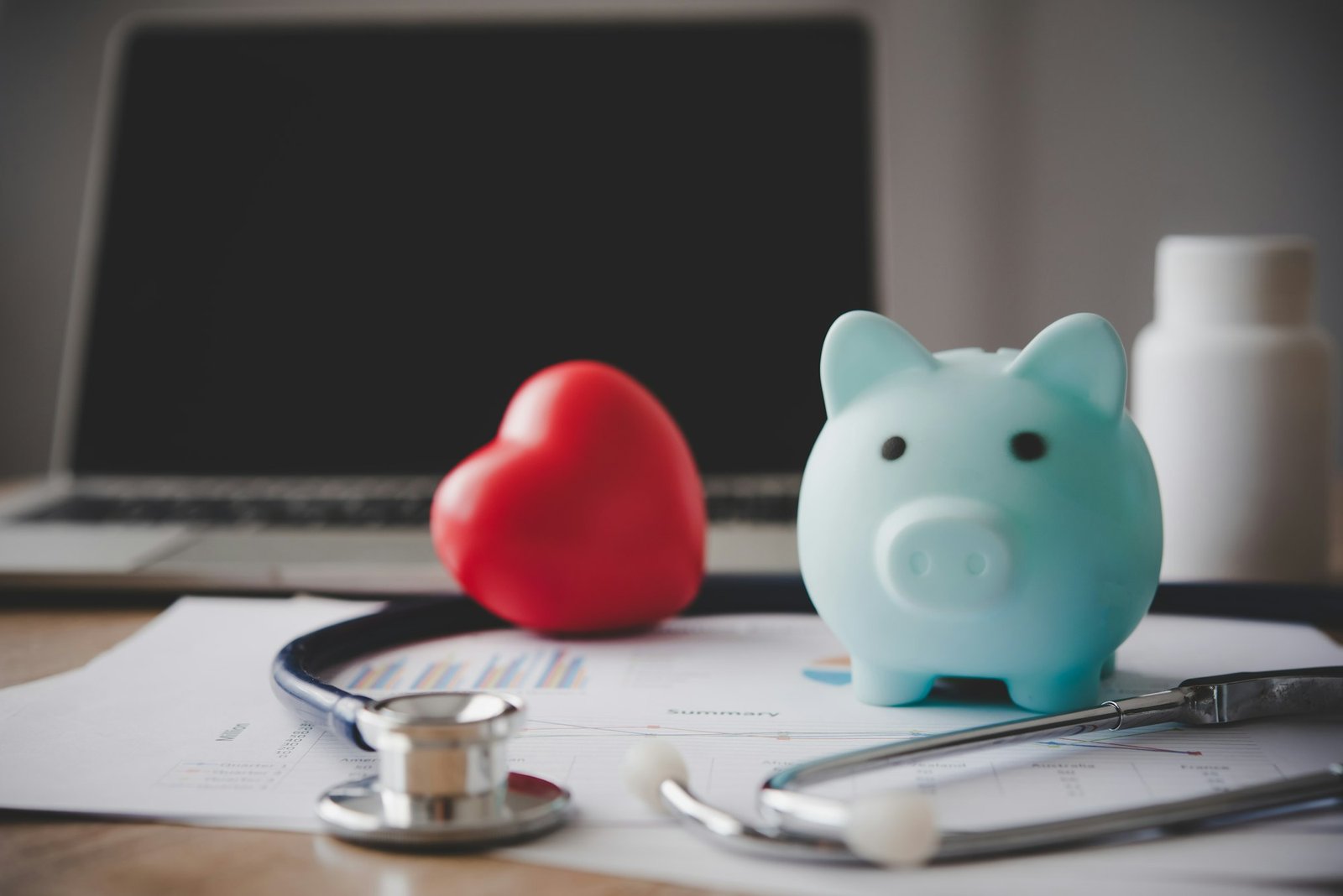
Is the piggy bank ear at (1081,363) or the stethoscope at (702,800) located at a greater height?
the piggy bank ear at (1081,363)

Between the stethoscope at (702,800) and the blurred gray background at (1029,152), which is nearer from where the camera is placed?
the stethoscope at (702,800)

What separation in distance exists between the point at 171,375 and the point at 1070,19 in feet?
3.49

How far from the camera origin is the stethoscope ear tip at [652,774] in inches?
13.2

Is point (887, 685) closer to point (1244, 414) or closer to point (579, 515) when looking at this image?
point (579, 515)

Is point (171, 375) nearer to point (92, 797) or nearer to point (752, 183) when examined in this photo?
point (752, 183)

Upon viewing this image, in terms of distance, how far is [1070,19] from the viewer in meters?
1.41

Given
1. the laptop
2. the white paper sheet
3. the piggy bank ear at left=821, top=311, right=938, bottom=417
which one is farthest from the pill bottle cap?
the laptop

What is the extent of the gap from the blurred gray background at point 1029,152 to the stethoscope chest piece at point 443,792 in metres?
1.10

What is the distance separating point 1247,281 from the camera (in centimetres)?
64

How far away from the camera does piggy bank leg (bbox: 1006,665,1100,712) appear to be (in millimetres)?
428

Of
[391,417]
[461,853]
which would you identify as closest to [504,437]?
[461,853]

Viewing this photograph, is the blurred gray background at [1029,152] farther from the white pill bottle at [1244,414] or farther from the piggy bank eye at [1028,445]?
the piggy bank eye at [1028,445]

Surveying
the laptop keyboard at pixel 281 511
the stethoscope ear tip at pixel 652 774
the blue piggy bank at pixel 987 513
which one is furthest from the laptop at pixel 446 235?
the stethoscope ear tip at pixel 652 774

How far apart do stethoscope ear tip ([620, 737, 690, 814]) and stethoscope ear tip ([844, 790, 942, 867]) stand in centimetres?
7
